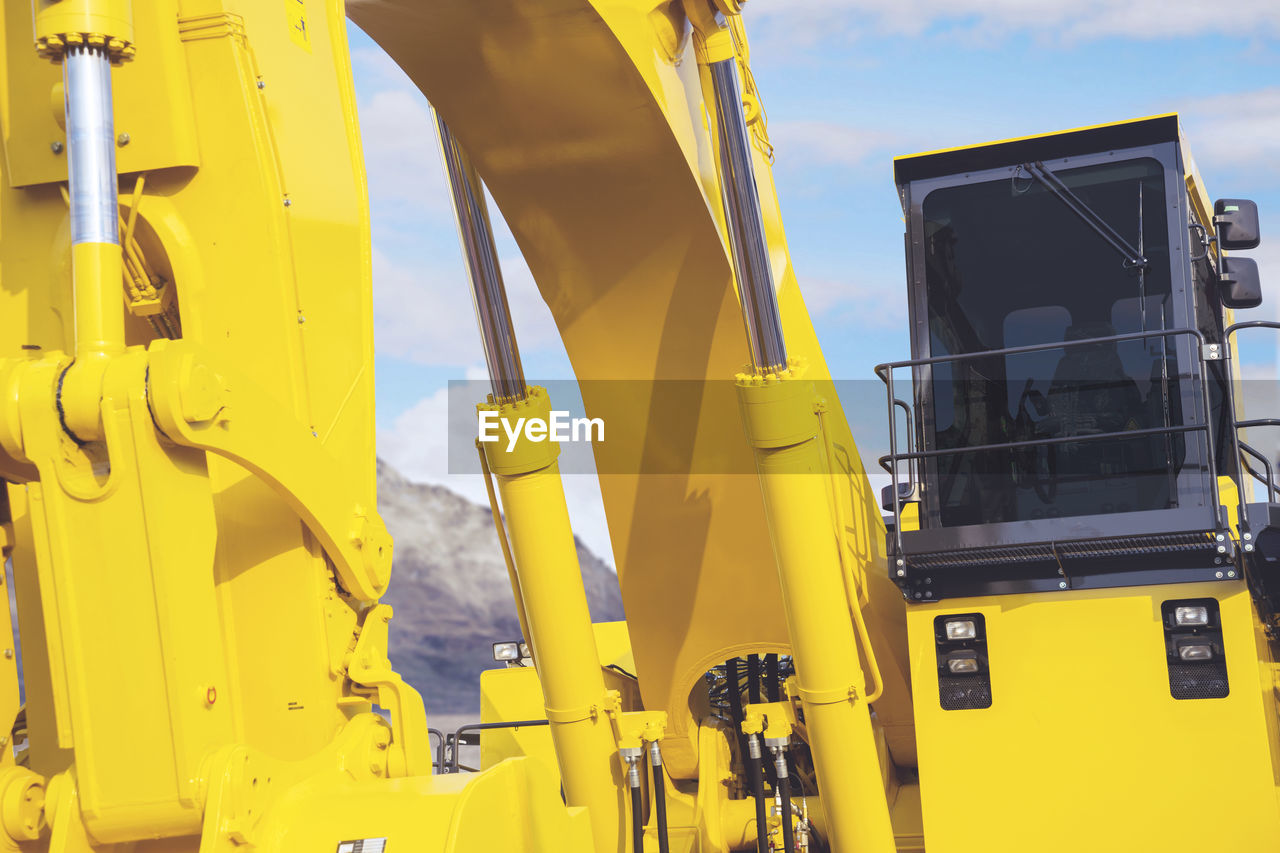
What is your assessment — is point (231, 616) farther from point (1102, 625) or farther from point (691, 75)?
point (1102, 625)

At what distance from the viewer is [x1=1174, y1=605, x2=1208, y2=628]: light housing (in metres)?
5.27

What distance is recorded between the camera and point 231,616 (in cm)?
292

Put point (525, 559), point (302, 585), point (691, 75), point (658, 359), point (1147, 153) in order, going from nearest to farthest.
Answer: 1. point (302, 585)
2. point (691, 75)
3. point (525, 559)
4. point (658, 359)
5. point (1147, 153)

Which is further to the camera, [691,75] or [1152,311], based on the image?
[1152,311]

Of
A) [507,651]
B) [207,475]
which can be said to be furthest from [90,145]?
[507,651]

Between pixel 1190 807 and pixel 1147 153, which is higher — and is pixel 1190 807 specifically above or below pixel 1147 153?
→ below

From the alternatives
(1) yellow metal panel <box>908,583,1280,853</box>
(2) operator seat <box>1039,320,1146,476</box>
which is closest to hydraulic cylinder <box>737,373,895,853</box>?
(1) yellow metal panel <box>908,583,1280,853</box>

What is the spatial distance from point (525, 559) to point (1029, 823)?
2.30 meters

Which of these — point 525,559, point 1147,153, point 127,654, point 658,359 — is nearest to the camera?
point 127,654

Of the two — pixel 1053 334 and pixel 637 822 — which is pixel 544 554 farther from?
pixel 1053 334

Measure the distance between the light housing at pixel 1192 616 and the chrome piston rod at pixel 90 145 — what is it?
4366 mm

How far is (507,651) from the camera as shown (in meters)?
6.73

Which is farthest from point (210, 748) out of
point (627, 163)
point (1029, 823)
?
point (1029, 823)

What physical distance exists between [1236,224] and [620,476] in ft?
9.53
